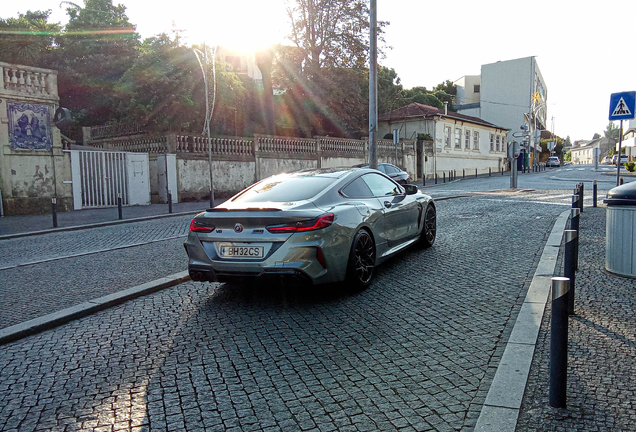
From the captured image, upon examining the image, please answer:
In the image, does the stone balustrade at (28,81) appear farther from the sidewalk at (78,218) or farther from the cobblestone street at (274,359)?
the cobblestone street at (274,359)

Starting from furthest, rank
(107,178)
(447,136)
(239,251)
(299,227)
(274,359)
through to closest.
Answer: (447,136), (107,178), (239,251), (299,227), (274,359)

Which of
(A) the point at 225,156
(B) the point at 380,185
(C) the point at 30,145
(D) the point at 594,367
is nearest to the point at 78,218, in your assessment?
(C) the point at 30,145

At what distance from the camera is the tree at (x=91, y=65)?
32469 mm

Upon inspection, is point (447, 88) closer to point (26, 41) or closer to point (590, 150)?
point (26, 41)

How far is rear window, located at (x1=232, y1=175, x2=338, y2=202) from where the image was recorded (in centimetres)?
583

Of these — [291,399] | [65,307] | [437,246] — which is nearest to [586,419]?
[291,399]

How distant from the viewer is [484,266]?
274 inches

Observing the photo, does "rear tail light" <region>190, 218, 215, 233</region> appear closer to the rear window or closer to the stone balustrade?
the rear window

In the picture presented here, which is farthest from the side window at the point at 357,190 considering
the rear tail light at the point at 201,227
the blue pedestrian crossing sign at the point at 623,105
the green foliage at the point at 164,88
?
the green foliage at the point at 164,88

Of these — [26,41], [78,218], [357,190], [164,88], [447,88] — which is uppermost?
[447,88]

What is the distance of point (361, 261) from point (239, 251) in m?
1.46

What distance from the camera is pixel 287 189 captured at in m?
6.12

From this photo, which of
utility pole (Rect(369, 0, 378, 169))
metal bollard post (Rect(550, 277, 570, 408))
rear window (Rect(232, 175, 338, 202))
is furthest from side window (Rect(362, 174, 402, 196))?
utility pole (Rect(369, 0, 378, 169))

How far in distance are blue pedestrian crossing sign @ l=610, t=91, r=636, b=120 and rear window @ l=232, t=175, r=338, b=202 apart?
354 inches
